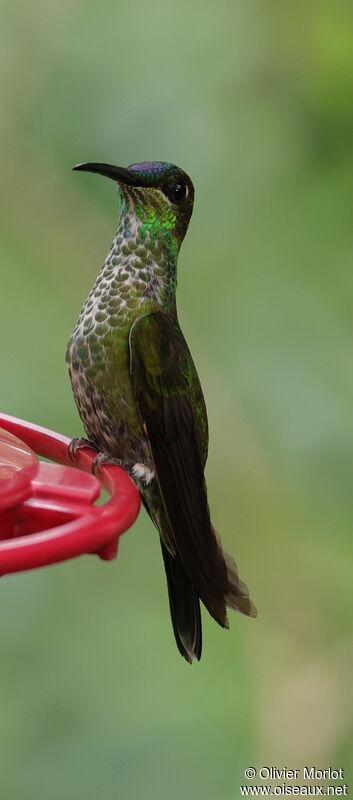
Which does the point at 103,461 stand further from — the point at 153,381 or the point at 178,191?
the point at 178,191

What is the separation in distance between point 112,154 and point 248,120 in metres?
0.48

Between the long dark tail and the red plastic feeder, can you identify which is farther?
the long dark tail

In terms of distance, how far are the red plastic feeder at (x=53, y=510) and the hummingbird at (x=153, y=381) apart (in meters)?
0.21

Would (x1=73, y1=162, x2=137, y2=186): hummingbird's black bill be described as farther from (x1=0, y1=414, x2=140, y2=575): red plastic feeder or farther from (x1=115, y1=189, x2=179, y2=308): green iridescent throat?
(x1=0, y1=414, x2=140, y2=575): red plastic feeder

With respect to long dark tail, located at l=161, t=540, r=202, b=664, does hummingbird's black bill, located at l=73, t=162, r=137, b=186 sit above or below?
above

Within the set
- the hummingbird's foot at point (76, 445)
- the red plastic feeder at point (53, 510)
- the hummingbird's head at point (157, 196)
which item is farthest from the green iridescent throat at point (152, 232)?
the red plastic feeder at point (53, 510)

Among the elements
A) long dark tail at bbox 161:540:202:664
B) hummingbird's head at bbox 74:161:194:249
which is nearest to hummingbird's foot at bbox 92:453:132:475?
long dark tail at bbox 161:540:202:664

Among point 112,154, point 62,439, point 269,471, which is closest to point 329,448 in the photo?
point 269,471

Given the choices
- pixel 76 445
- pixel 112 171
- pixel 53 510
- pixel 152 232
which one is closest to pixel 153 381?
pixel 76 445

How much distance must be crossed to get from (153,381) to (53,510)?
62cm

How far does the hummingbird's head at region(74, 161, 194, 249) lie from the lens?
2.54 meters

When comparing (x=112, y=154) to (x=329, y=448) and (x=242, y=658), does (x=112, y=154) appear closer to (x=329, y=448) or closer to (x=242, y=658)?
(x=329, y=448)

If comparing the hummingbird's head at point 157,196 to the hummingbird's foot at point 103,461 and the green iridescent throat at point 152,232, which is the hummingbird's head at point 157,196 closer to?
the green iridescent throat at point 152,232

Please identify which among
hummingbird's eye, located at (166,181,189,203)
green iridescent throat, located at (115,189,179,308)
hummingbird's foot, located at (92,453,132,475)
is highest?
hummingbird's eye, located at (166,181,189,203)
